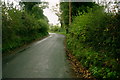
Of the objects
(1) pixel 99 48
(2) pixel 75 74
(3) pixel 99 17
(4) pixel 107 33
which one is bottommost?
(2) pixel 75 74

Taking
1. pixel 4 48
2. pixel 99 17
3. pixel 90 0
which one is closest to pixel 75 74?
pixel 99 17

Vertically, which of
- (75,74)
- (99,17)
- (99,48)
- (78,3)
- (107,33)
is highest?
(78,3)

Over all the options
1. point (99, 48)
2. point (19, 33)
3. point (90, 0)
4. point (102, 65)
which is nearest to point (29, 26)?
point (19, 33)

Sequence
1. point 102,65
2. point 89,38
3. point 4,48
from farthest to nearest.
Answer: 1. point 4,48
2. point 89,38
3. point 102,65

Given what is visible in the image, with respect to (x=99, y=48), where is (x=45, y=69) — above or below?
below

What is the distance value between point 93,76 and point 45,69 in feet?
8.78

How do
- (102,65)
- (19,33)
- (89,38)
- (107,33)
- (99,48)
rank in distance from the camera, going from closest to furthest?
(102,65) → (107,33) → (99,48) → (89,38) → (19,33)

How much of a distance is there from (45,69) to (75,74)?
5.61ft

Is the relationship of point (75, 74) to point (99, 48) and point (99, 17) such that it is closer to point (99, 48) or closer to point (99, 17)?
point (99, 48)

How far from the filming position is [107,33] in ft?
21.3

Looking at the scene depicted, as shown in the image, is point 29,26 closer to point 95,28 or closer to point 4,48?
point 4,48

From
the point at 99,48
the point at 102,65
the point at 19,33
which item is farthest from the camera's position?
the point at 19,33

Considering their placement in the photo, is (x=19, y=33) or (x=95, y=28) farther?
(x=19, y=33)

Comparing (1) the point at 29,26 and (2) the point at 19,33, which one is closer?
(2) the point at 19,33
